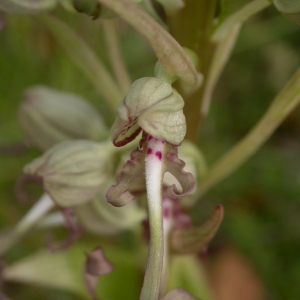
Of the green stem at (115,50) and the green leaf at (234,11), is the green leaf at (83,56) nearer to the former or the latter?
the green stem at (115,50)

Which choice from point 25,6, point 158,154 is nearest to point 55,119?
point 25,6

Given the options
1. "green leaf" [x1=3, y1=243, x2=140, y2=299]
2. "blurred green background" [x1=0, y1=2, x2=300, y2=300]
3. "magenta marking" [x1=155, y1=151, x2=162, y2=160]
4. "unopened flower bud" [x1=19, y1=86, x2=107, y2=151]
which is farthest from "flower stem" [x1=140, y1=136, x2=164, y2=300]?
"blurred green background" [x1=0, y1=2, x2=300, y2=300]

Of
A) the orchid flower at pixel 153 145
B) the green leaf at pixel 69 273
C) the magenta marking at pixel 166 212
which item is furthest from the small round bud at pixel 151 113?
the green leaf at pixel 69 273

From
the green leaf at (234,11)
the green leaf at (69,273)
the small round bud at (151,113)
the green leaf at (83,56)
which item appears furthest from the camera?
the green leaf at (69,273)

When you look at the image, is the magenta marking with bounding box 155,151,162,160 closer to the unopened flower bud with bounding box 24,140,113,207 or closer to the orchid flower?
the orchid flower

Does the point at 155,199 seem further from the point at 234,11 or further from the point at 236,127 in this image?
the point at 236,127

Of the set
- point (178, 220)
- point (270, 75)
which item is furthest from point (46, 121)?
point (270, 75)
